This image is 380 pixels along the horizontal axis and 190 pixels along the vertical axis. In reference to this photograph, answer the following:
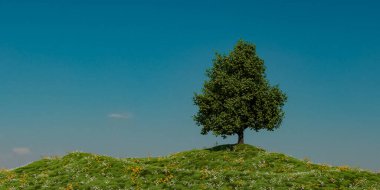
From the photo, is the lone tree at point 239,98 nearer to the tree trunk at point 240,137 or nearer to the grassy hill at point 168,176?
the tree trunk at point 240,137

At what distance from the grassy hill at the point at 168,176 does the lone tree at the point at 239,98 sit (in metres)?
8.58

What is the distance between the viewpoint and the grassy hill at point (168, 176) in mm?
38625

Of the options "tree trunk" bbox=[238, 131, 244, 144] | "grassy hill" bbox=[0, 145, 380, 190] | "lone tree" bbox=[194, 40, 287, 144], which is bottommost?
"grassy hill" bbox=[0, 145, 380, 190]

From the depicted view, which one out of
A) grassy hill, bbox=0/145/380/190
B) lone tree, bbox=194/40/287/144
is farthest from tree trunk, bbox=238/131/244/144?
grassy hill, bbox=0/145/380/190

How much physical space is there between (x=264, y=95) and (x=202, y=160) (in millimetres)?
12399

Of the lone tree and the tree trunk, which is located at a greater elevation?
the lone tree

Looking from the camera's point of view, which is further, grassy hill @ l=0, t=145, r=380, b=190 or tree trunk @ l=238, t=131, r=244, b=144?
tree trunk @ l=238, t=131, r=244, b=144

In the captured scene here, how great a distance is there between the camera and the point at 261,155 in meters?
57.5

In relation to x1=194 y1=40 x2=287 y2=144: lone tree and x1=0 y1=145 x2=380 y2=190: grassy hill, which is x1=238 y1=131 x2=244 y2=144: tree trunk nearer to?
x1=194 y1=40 x2=287 y2=144: lone tree

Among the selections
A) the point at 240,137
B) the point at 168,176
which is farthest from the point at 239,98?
the point at 168,176

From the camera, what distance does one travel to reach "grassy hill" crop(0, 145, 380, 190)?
1521 inches

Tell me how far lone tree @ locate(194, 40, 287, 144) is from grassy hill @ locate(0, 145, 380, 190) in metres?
8.58

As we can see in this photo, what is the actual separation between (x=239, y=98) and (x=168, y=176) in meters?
24.2

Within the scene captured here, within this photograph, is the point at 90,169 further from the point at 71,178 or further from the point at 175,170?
the point at 175,170
